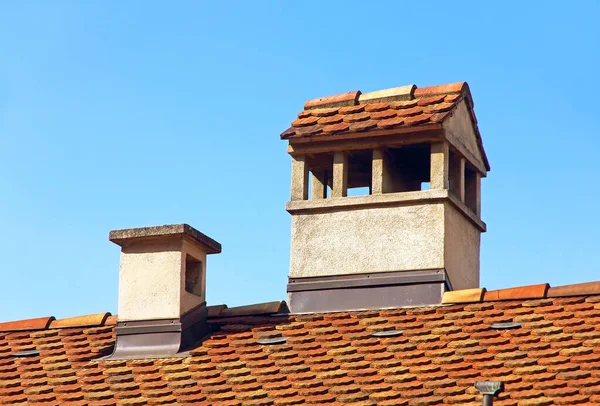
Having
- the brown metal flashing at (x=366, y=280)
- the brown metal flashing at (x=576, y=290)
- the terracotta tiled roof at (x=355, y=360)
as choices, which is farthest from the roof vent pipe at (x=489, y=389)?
the brown metal flashing at (x=366, y=280)

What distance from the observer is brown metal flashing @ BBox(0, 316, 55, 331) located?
17297 millimetres

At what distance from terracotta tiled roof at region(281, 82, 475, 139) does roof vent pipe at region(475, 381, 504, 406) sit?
5.14 metres

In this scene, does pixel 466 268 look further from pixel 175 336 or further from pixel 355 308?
pixel 175 336

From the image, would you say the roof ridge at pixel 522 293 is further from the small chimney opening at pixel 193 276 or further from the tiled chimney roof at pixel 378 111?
the small chimney opening at pixel 193 276

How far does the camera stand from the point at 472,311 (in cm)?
1542

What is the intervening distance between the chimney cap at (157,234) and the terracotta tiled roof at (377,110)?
172 centimetres

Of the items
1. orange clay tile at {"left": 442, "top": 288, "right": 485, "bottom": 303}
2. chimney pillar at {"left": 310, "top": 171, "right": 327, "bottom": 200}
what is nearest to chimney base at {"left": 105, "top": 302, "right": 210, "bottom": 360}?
chimney pillar at {"left": 310, "top": 171, "right": 327, "bottom": 200}

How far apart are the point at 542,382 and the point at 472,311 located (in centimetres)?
233

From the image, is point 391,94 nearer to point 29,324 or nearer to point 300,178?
point 300,178

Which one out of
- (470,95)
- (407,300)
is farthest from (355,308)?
(470,95)

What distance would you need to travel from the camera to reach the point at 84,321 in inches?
679

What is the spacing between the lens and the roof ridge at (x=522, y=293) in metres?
15.1

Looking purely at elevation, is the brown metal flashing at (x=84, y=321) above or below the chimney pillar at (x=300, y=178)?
below

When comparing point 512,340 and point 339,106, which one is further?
point 339,106
